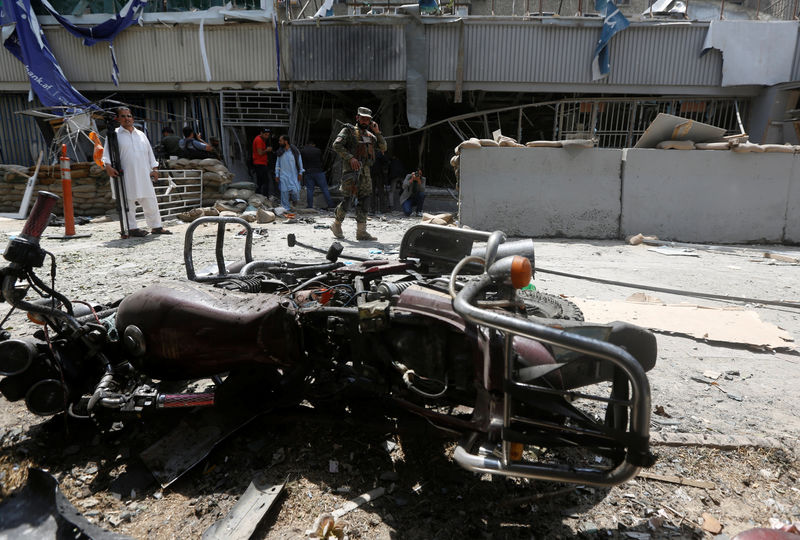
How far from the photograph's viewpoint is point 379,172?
12945mm

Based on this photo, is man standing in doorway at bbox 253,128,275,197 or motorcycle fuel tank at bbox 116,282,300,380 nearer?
motorcycle fuel tank at bbox 116,282,300,380

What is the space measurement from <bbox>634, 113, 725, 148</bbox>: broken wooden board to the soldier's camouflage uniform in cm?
424

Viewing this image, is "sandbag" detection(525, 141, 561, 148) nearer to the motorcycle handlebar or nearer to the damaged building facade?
the damaged building facade

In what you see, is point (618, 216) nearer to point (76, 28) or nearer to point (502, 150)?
point (502, 150)

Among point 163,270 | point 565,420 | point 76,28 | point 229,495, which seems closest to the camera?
point 565,420

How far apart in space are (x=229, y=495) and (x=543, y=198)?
22.8 feet

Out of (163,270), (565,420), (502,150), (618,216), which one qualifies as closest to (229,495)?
(565,420)

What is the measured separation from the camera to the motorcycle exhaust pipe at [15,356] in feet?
7.09

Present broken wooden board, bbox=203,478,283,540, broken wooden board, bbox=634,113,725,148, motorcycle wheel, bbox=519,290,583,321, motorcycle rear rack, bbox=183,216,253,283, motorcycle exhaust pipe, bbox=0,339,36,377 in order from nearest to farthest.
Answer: broken wooden board, bbox=203,478,283,540 → motorcycle exhaust pipe, bbox=0,339,36,377 → motorcycle wheel, bbox=519,290,583,321 → motorcycle rear rack, bbox=183,216,253,283 → broken wooden board, bbox=634,113,725,148

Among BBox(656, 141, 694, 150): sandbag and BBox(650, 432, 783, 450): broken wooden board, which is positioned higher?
BBox(656, 141, 694, 150): sandbag

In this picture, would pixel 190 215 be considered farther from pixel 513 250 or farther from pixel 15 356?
pixel 513 250

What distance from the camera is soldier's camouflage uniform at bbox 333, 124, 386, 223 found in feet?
24.7

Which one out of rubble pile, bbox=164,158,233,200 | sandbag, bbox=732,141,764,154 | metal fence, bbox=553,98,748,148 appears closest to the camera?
sandbag, bbox=732,141,764,154

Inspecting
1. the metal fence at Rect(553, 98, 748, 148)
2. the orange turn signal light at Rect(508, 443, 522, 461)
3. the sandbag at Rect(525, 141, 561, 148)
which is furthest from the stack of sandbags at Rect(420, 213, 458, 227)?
the orange turn signal light at Rect(508, 443, 522, 461)
